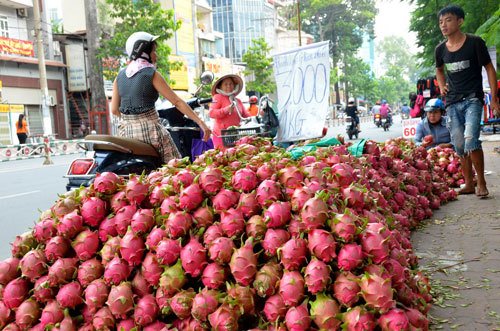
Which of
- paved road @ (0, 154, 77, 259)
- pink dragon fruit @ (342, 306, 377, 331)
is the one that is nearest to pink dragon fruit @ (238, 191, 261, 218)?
pink dragon fruit @ (342, 306, 377, 331)

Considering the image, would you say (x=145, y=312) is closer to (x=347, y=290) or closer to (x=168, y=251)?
(x=168, y=251)

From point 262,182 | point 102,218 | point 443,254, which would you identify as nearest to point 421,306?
point 262,182

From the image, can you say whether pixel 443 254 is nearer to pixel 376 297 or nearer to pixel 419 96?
pixel 376 297

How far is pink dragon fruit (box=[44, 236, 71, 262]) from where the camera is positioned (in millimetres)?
2334

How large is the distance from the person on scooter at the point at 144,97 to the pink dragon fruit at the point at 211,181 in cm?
249

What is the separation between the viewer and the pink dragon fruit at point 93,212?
95.2 inches

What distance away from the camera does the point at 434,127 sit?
307 inches

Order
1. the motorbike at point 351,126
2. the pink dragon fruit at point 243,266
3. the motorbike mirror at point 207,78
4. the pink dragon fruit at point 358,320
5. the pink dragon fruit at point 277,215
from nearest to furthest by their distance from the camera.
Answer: the pink dragon fruit at point 358,320 → the pink dragon fruit at point 243,266 → the pink dragon fruit at point 277,215 → the motorbike mirror at point 207,78 → the motorbike at point 351,126

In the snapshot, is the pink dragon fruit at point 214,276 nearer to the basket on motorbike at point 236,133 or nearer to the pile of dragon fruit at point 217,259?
the pile of dragon fruit at point 217,259

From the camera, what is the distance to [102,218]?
8.05ft

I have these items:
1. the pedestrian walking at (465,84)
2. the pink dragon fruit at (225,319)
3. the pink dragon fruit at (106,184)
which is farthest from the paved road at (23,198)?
the pedestrian walking at (465,84)

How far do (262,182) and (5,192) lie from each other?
9372 millimetres

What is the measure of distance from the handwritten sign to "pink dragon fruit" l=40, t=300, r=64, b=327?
3602mm

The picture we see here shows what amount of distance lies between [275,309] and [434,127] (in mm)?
6472
